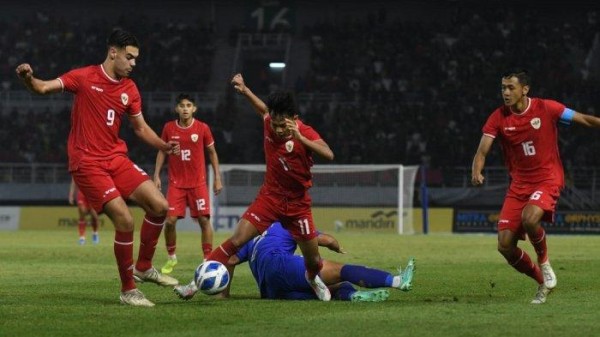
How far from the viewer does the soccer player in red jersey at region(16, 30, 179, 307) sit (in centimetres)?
1027

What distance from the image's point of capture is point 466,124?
133ft

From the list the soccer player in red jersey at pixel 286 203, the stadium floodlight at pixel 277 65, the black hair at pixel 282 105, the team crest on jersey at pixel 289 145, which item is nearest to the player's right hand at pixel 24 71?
the black hair at pixel 282 105

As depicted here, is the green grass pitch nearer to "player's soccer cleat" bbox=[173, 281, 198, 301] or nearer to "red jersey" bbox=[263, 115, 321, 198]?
"player's soccer cleat" bbox=[173, 281, 198, 301]

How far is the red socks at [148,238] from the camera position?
37.2 feet

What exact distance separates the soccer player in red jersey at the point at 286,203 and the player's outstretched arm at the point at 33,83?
6.46ft

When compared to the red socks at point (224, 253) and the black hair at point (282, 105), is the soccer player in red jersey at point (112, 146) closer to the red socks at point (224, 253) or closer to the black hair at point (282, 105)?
the red socks at point (224, 253)

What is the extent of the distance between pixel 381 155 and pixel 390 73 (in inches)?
243

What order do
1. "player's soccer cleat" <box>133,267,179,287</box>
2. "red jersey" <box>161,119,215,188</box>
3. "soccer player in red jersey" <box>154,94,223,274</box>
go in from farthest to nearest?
"red jersey" <box>161,119,215,188</box>
"soccer player in red jersey" <box>154,94,223,274</box>
"player's soccer cleat" <box>133,267,179,287</box>

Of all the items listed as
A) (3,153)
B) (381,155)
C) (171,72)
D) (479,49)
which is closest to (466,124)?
(381,155)

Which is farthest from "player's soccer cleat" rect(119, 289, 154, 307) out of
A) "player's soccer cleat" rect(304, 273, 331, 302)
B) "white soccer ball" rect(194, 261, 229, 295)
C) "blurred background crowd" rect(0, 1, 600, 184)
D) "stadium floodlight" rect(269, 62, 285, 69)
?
"stadium floodlight" rect(269, 62, 285, 69)

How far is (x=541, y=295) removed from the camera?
34.3ft

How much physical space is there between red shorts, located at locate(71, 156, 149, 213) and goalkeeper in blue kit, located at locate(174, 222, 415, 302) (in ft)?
3.39

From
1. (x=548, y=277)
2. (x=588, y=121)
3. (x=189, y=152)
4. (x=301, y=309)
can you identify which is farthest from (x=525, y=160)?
(x=189, y=152)

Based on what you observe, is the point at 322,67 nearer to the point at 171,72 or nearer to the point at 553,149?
the point at 171,72
